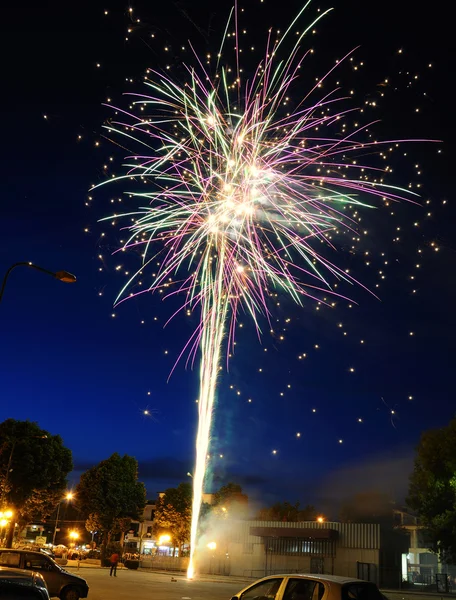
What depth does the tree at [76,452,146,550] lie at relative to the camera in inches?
2291

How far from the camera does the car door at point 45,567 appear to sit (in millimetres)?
17875

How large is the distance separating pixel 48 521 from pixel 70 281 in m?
104

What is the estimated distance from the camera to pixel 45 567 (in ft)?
59.6

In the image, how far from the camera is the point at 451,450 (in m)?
38.2

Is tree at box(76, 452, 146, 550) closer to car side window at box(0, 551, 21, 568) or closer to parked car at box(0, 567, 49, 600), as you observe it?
car side window at box(0, 551, 21, 568)

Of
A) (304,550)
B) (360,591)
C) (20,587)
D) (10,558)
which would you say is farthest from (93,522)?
(360,591)

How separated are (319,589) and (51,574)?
40.1 feet

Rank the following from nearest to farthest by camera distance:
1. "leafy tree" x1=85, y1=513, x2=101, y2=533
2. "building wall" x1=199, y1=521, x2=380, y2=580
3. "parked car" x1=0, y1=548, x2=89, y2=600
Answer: "parked car" x1=0, y1=548, x2=89, y2=600 < "building wall" x1=199, y1=521, x2=380, y2=580 < "leafy tree" x1=85, y1=513, x2=101, y2=533

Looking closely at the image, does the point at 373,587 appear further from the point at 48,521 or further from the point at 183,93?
the point at 48,521

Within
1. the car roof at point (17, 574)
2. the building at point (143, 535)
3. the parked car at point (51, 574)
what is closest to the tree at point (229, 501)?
the building at point (143, 535)

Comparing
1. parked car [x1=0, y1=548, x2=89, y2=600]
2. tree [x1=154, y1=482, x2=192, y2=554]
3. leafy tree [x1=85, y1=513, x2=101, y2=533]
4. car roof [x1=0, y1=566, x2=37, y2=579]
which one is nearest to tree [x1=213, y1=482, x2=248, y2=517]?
tree [x1=154, y1=482, x2=192, y2=554]

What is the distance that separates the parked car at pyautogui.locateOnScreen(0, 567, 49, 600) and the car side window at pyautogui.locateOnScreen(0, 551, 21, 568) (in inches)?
344

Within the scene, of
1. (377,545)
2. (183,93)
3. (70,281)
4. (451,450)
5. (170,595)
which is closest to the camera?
(70,281)

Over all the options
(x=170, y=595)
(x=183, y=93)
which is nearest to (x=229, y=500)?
(x=170, y=595)
